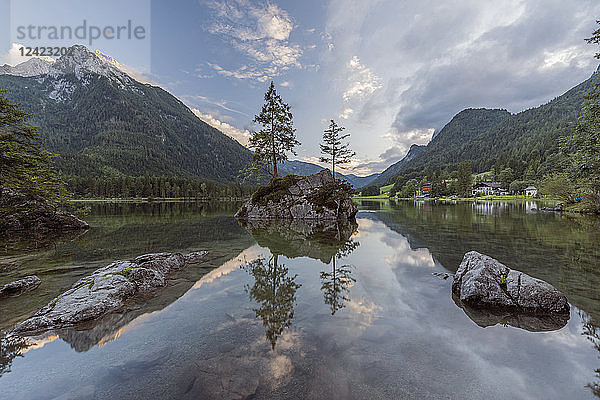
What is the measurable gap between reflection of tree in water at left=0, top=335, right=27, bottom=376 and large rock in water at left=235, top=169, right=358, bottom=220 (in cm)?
3156

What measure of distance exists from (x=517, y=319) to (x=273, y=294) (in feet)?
24.2

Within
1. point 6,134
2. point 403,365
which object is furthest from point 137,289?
point 6,134

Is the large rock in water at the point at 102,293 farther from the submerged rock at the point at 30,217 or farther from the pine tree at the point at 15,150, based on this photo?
the submerged rock at the point at 30,217

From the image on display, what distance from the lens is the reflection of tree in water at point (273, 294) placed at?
6898 millimetres

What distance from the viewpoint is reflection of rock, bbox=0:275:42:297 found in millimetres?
8766

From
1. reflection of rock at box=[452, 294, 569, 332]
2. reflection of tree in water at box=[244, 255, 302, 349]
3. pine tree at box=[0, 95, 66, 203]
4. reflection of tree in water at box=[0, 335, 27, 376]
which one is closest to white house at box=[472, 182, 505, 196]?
reflection of rock at box=[452, 294, 569, 332]

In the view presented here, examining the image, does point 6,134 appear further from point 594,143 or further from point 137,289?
point 594,143

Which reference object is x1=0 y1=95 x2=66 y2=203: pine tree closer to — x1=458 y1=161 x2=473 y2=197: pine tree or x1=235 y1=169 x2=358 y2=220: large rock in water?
x1=235 y1=169 x2=358 y2=220: large rock in water

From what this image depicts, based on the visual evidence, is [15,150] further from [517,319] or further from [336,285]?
[517,319]

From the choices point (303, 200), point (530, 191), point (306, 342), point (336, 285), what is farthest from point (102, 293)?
point (530, 191)

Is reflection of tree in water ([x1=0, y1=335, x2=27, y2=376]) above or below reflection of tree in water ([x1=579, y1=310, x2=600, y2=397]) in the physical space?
above

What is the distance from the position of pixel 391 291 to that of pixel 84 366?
8972 millimetres

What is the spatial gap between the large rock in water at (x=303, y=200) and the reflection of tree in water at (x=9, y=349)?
104ft

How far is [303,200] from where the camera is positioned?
3781 cm
